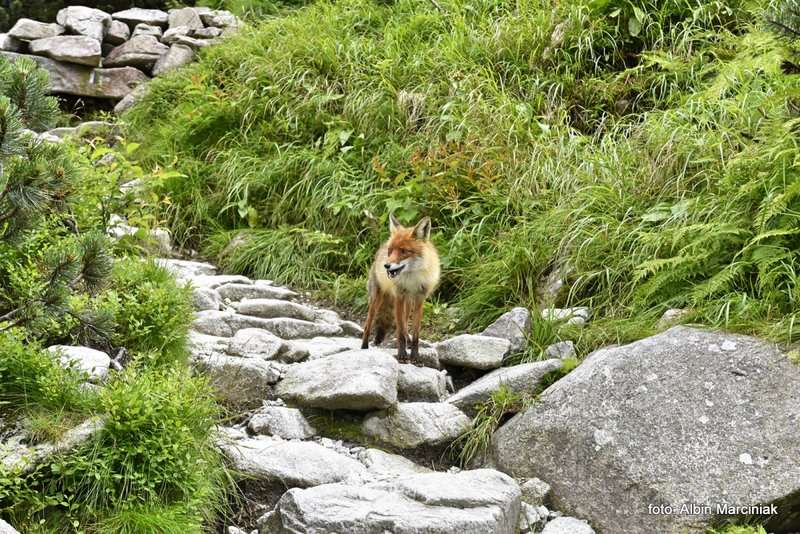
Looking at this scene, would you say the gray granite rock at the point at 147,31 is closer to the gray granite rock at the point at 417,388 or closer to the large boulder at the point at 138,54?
the large boulder at the point at 138,54

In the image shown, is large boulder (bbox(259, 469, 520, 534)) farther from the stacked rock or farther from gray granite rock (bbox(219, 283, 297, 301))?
the stacked rock

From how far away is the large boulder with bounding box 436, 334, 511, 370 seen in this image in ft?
21.4

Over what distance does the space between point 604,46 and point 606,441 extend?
20.1 ft

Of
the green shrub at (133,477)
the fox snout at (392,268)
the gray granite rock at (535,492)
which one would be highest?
the green shrub at (133,477)

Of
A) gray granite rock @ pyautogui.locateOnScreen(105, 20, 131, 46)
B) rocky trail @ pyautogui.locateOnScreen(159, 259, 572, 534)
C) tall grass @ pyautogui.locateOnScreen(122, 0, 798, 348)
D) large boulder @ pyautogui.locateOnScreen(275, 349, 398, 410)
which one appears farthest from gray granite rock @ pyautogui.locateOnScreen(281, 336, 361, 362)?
gray granite rock @ pyautogui.locateOnScreen(105, 20, 131, 46)

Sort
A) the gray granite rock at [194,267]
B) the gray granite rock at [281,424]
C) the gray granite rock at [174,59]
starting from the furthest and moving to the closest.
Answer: the gray granite rock at [174,59]
the gray granite rock at [194,267]
the gray granite rock at [281,424]

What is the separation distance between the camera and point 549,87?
31.9 feet

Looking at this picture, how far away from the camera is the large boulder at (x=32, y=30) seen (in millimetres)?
13242

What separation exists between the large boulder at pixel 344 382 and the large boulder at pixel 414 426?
0.30 ft

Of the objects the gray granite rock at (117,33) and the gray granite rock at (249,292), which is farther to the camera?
the gray granite rock at (117,33)

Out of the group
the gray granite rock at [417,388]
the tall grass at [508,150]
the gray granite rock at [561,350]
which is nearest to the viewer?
the gray granite rock at [417,388]

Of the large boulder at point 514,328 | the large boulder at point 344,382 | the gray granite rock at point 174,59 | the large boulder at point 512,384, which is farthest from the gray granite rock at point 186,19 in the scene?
the large boulder at point 512,384

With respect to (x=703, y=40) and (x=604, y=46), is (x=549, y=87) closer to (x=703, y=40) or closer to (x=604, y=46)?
(x=604, y=46)

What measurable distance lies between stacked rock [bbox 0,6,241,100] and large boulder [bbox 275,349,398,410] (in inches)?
331
